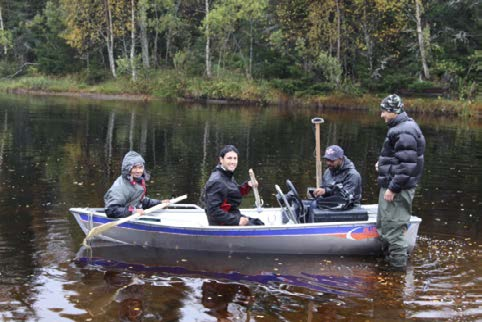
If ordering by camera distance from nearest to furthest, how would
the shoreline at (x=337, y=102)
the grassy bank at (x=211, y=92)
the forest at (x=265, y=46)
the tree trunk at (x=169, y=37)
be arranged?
the shoreline at (x=337, y=102)
the grassy bank at (x=211, y=92)
the forest at (x=265, y=46)
the tree trunk at (x=169, y=37)

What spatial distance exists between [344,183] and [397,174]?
1.24 metres

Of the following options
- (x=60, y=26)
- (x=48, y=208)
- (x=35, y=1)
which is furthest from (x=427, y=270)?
(x=35, y=1)

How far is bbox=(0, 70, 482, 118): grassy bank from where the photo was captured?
35.6m

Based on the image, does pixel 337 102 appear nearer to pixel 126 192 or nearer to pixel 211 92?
pixel 211 92

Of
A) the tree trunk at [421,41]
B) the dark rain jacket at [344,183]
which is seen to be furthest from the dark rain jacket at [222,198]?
the tree trunk at [421,41]

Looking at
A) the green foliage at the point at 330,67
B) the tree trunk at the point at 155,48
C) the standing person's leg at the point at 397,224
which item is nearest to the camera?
the standing person's leg at the point at 397,224

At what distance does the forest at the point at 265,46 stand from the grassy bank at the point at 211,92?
0.15 m

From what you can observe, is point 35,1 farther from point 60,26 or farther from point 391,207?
point 391,207

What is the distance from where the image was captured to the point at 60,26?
50000 mm

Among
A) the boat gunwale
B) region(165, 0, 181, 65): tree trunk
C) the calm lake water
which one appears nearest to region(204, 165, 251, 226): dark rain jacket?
the boat gunwale

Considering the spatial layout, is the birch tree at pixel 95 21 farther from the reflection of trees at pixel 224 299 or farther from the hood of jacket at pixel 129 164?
the reflection of trees at pixel 224 299

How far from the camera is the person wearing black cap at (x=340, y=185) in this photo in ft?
29.4

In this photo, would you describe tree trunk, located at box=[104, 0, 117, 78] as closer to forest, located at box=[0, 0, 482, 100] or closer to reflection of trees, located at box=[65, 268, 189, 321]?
forest, located at box=[0, 0, 482, 100]

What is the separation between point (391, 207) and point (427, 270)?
43.4 inches
